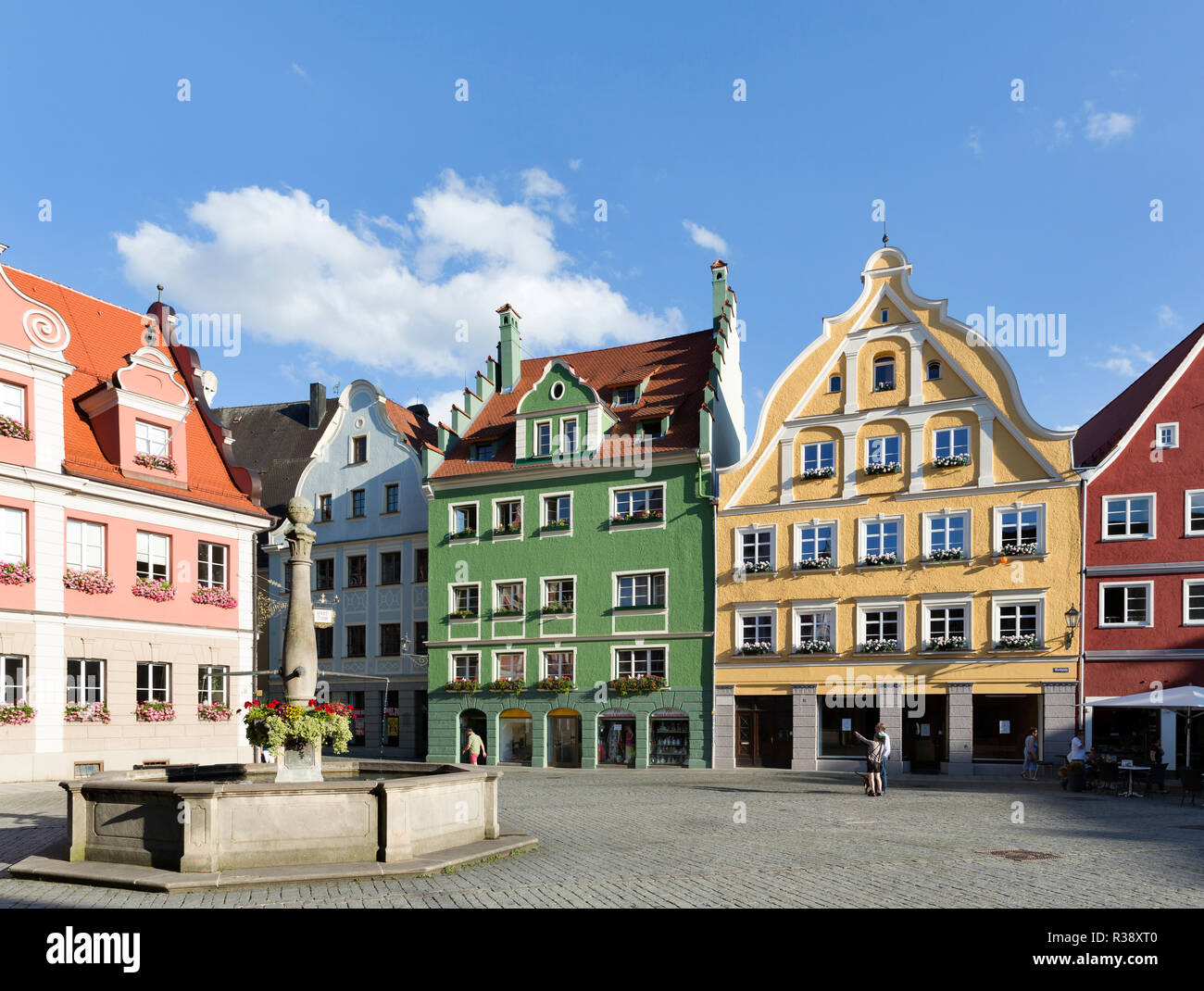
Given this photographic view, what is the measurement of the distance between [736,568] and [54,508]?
72.6ft

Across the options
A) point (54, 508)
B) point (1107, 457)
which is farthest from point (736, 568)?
point (54, 508)

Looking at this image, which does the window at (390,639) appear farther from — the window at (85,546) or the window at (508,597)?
the window at (85,546)

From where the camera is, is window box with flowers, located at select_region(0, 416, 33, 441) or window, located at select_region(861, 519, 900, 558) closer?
window box with flowers, located at select_region(0, 416, 33, 441)

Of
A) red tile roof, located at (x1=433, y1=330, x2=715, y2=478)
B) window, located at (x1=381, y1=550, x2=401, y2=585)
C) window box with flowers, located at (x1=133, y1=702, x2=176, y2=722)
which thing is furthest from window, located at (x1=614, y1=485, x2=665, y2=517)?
window box with flowers, located at (x1=133, y1=702, x2=176, y2=722)

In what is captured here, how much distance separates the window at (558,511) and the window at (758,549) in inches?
283

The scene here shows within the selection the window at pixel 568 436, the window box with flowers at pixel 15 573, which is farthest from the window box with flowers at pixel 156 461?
the window at pixel 568 436

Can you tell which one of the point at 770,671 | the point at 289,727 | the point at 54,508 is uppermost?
the point at 54,508

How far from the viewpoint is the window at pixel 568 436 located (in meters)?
42.2

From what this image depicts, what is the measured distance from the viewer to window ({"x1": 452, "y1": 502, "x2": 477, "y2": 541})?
43875mm

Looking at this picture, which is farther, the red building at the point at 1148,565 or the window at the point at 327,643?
the window at the point at 327,643

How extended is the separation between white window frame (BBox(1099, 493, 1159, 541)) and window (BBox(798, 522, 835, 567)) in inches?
337

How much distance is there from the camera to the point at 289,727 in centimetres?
1485

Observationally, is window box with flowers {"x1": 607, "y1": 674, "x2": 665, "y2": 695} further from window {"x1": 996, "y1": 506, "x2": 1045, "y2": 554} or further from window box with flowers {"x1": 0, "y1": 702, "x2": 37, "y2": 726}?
window box with flowers {"x1": 0, "y1": 702, "x2": 37, "y2": 726}
